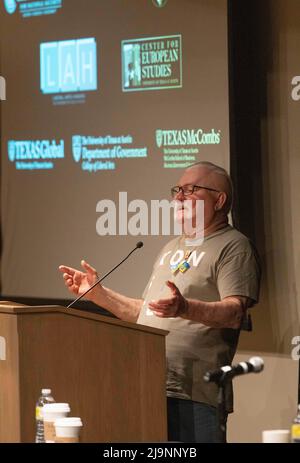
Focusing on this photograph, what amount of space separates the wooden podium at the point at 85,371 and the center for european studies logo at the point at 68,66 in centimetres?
208

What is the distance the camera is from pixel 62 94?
5258 mm

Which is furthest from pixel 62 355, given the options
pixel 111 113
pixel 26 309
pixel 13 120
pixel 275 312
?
pixel 13 120

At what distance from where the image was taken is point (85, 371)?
10.6 ft

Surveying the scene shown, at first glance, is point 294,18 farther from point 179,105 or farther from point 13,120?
point 13,120

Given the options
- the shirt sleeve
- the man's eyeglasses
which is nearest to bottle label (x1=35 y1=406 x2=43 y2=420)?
the shirt sleeve

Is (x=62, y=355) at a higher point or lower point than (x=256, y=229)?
lower

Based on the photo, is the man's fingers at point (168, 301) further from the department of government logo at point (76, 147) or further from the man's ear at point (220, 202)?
the department of government logo at point (76, 147)

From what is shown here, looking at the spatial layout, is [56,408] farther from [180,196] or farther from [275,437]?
[180,196]

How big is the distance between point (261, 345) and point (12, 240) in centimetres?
167

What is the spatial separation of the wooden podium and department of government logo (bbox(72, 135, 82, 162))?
1.92m

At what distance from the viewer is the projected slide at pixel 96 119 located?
4711 millimetres

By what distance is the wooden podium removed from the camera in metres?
3.04
